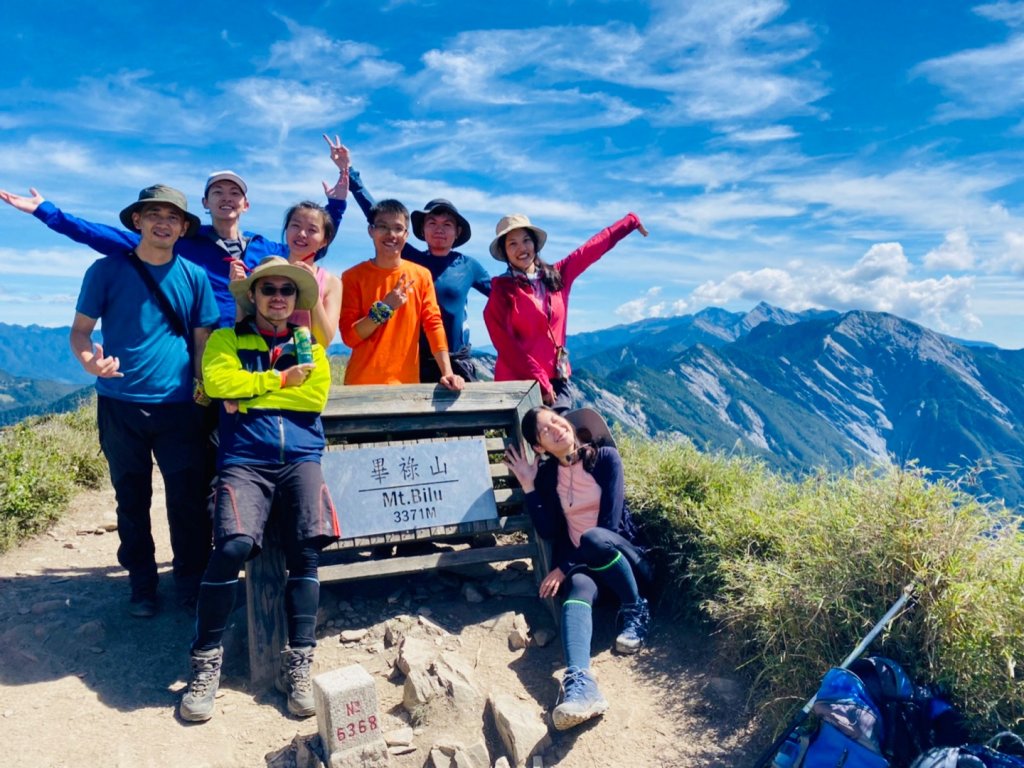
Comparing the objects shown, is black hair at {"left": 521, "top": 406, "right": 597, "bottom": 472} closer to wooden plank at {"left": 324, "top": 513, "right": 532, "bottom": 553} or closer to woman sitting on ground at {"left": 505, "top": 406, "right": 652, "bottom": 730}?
woman sitting on ground at {"left": 505, "top": 406, "right": 652, "bottom": 730}

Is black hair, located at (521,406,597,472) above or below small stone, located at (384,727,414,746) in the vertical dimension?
above

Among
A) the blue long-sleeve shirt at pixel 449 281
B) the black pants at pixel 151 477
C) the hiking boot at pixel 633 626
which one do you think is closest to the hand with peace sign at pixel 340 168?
the blue long-sleeve shirt at pixel 449 281

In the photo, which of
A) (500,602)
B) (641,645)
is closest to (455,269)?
(500,602)

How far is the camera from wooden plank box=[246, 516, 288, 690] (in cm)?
480

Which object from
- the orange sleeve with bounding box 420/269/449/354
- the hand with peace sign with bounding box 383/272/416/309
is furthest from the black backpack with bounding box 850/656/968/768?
the hand with peace sign with bounding box 383/272/416/309

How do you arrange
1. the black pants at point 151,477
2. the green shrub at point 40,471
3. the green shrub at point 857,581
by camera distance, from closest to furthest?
the green shrub at point 857,581
the black pants at point 151,477
the green shrub at point 40,471

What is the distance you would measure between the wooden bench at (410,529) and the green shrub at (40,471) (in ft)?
12.5

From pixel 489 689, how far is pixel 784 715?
203 cm

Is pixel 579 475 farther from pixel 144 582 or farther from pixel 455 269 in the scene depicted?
pixel 144 582

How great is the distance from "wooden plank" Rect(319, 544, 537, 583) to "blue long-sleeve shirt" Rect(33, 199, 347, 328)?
2.17 meters

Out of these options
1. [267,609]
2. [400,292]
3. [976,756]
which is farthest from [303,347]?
[976,756]

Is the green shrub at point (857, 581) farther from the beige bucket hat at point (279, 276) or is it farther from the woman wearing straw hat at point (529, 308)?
the beige bucket hat at point (279, 276)

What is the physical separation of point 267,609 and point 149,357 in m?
2.08

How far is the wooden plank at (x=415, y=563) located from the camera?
211 inches
